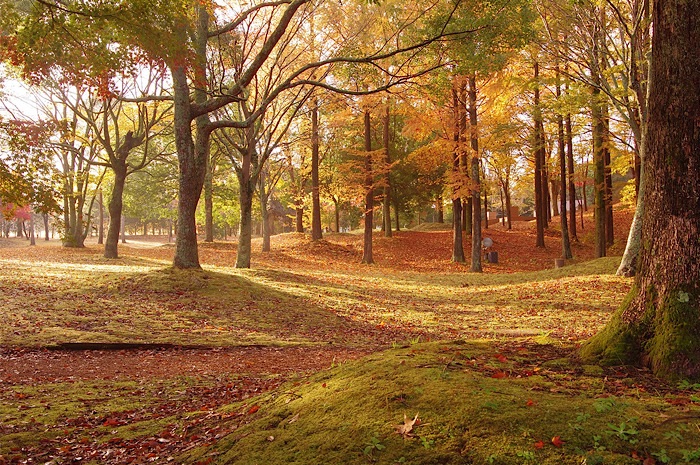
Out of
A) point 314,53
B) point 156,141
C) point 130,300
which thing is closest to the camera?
point 130,300

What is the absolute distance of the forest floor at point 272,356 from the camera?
286 centimetres

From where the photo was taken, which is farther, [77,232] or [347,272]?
[77,232]

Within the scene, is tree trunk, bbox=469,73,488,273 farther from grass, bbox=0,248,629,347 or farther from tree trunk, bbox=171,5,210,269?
tree trunk, bbox=171,5,210,269

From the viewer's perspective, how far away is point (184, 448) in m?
3.39

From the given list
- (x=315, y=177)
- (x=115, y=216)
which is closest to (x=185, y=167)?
(x=115, y=216)

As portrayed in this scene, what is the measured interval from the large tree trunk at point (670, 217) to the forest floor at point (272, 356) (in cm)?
31

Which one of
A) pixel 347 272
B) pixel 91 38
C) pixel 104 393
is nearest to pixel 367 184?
pixel 347 272

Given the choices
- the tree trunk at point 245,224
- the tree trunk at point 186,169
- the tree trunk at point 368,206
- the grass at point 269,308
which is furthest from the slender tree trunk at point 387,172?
the tree trunk at point 186,169

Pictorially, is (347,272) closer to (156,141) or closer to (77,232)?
(77,232)

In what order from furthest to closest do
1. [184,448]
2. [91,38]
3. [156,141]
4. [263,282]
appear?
[156,141], [263,282], [91,38], [184,448]

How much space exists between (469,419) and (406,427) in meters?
0.37

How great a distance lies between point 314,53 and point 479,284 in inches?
443

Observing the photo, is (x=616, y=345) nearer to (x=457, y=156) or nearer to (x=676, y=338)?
(x=676, y=338)

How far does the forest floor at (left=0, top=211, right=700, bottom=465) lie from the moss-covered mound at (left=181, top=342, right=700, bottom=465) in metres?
0.02
